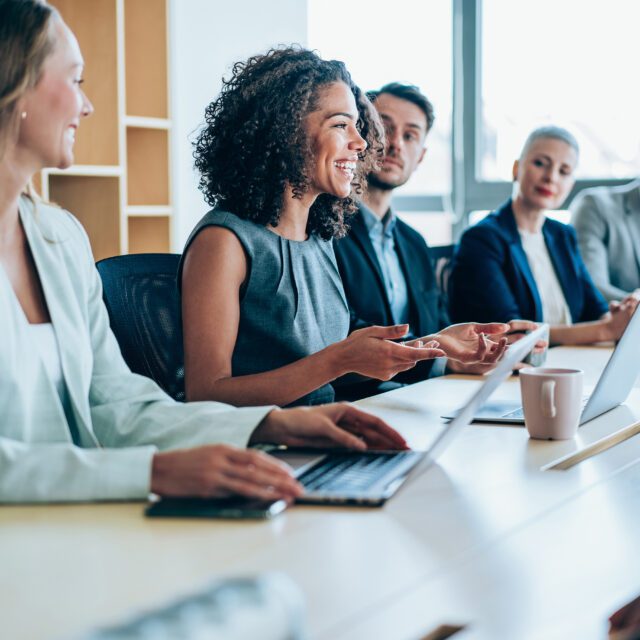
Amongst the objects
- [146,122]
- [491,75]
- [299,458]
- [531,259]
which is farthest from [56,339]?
[491,75]

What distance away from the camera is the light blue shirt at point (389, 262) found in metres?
2.62

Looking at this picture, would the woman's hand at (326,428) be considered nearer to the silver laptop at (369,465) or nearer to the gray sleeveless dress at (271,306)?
the silver laptop at (369,465)

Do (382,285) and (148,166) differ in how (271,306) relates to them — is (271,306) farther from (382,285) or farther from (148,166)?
(148,166)

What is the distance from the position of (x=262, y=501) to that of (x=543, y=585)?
1.08 feet

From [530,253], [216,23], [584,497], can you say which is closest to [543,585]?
[584,497]

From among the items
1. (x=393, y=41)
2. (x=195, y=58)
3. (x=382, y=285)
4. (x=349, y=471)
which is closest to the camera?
(x=349, y=471)

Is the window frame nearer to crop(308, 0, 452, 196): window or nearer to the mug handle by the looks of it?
crop(308, 0, 452, 196): window

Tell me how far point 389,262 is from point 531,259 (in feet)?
2.28

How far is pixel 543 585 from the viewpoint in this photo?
883 millimetres

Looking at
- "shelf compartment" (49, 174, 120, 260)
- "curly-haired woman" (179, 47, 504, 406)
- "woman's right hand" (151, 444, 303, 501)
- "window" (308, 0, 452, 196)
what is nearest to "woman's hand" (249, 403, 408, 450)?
"woman's right hand" (151, 444, 303, 501)

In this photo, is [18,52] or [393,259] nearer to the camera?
[18,52]

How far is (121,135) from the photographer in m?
3.68

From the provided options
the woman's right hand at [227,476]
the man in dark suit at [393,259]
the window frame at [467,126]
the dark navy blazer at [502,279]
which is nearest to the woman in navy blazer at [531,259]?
the dark navy blazer at [502,279]

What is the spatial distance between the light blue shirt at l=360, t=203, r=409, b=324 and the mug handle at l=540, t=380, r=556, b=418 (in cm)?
112
